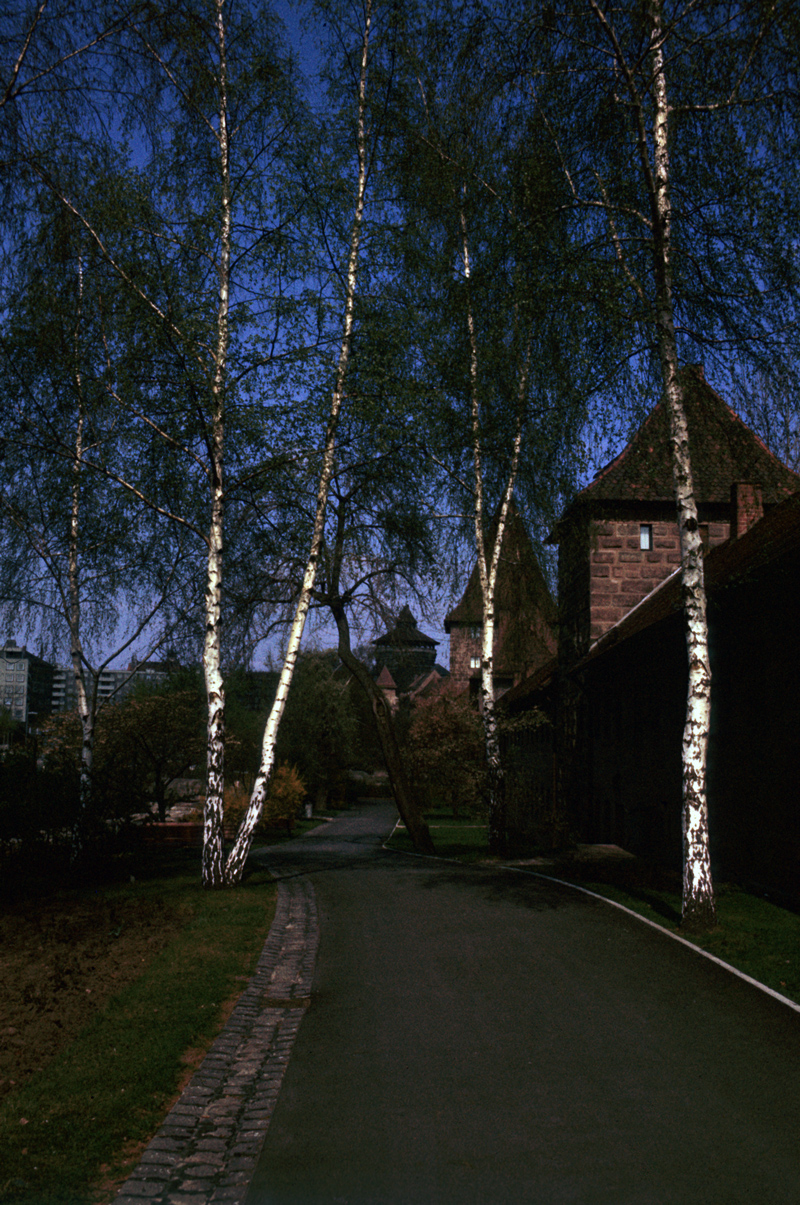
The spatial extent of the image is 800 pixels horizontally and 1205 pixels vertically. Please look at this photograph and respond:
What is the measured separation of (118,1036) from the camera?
6379 mm

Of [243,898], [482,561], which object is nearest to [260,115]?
[482,561]

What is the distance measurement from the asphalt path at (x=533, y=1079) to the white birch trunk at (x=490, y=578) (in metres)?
9.99

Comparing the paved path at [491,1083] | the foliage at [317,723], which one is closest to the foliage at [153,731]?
the foliage at [317,723]

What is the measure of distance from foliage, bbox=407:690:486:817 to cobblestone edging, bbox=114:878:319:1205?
13410 mm

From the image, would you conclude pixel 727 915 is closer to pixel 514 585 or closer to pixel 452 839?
pixel 514 585

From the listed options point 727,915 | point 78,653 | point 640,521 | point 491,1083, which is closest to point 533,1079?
point 491,1083

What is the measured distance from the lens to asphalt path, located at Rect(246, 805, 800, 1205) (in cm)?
419

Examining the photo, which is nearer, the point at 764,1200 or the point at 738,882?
the point at 764,1200

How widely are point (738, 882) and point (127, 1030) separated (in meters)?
11.3

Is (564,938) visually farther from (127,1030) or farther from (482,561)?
(482,561)

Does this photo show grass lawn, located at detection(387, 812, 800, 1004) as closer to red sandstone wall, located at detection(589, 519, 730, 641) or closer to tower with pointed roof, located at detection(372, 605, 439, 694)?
tower with pointed roof, located at detection(372, 605, 439, 694)

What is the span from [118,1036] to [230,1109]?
1.61 meters

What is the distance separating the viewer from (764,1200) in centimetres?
401

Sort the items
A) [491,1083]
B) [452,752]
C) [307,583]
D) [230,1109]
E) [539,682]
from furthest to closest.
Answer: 1. [539,682]
2. [452,752]
3. [307,583]
4. [491,1083]
5. [230,1109]
